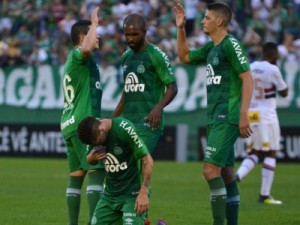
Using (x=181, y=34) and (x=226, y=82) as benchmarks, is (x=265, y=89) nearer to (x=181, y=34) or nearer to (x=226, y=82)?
(x=181, y=34)

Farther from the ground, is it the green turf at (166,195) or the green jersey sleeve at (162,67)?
the green jersey sleeve at (162,67)

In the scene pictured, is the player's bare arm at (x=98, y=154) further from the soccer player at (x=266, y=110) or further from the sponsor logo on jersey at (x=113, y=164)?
the soccer player at (x=266, y=110)

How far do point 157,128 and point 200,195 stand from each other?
6.01m

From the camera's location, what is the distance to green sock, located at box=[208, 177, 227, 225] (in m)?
11.2

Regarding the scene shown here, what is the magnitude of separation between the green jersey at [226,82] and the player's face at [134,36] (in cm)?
86

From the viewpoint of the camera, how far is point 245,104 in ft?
36.4

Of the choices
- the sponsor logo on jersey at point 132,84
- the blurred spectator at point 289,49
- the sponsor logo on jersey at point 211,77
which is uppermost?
the blurred spectator at point 289,49

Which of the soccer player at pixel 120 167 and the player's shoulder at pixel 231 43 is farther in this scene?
the player's shoulder at pixel 231 43

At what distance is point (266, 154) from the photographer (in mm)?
17312

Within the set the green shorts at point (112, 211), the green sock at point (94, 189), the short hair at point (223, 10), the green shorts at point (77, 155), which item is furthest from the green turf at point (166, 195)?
the short hair at point (223, 10)

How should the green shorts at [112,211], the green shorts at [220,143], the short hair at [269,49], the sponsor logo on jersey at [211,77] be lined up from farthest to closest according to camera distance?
the short hair at [269,49] → the sponsor logo on jersey at [211,77] → the green shorts at [220,143] → the green shorts at [112,211]

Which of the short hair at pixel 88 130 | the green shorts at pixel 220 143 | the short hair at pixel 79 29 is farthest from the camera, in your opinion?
the short hair at pixel 79 29

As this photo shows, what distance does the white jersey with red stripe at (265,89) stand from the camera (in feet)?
55.4

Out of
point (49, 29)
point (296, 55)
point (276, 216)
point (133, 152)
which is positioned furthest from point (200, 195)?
point (49, 29)
